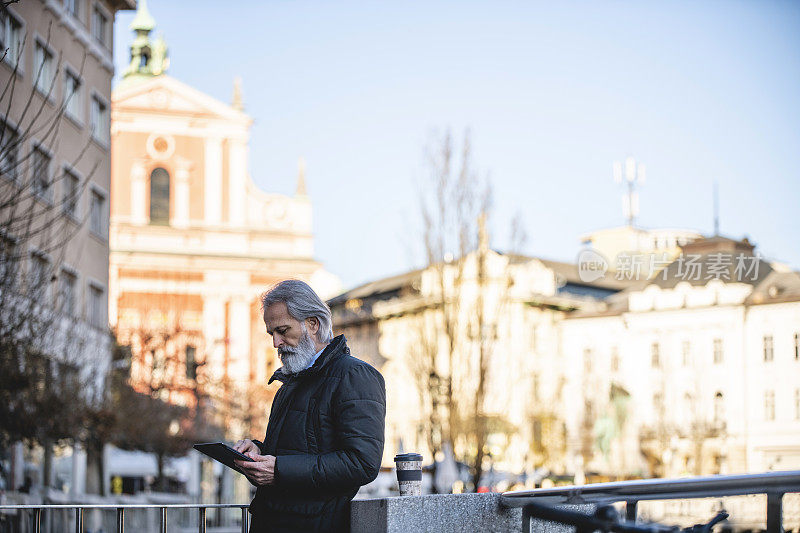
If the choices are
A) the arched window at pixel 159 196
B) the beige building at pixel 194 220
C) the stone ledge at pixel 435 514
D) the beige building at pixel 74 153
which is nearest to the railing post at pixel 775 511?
the stone ledge at pixel 435 514

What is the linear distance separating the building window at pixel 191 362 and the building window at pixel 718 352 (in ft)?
94.8

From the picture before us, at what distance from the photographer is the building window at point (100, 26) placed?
112 ft

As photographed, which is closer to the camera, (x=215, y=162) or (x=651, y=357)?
(x=215, y=162)

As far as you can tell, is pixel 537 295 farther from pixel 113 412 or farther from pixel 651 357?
pixel 113 412

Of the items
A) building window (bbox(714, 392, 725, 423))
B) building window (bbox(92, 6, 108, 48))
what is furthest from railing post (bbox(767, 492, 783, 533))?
building window (bbox(714, 392, 725, 423))

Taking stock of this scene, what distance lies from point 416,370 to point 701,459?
120 feet

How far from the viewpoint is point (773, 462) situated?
6425 centimetres

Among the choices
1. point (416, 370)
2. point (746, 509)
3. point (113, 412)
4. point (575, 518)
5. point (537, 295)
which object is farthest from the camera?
point (537, 295)

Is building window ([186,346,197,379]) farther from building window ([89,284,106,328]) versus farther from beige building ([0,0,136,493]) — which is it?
building window ([89,284,106,328])

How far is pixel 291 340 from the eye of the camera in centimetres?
544

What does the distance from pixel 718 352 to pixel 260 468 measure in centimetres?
6664

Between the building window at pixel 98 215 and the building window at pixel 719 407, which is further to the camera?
the building window at pixel 719 407

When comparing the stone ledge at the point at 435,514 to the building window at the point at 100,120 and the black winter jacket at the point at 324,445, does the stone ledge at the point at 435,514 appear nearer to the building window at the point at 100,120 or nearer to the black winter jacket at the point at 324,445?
the black winter jacket at the point at 324,445

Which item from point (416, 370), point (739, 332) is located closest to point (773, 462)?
point (739, 332)
